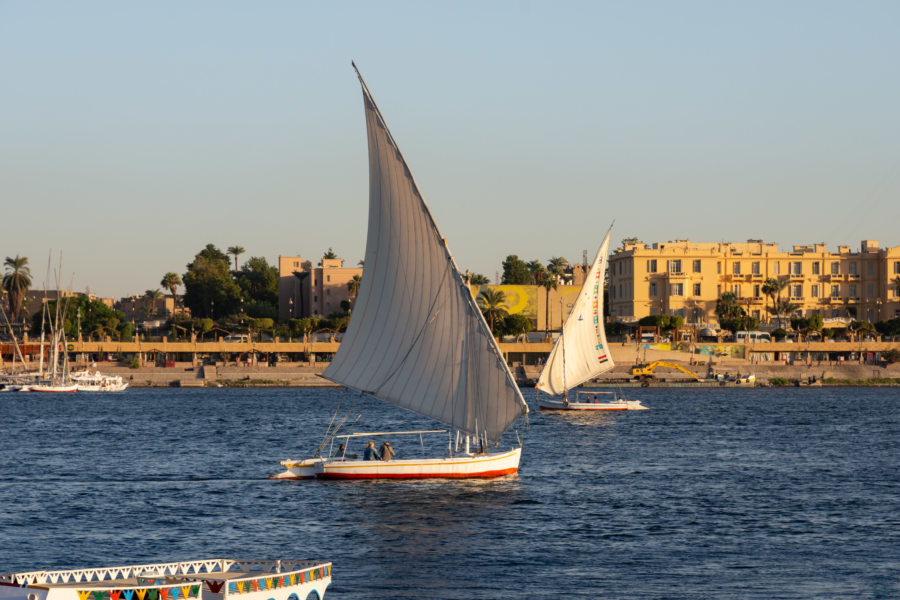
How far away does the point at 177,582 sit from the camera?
2236 centimetres

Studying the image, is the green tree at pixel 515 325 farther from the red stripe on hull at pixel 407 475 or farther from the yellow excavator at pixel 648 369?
the red stripe on hull at pixel 407 475

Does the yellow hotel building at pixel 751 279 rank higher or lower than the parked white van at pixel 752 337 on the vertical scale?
higher

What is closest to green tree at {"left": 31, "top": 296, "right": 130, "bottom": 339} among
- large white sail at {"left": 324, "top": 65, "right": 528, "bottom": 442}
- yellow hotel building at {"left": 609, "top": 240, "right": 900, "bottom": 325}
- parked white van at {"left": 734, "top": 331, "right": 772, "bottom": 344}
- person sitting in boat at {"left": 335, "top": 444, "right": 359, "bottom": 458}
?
yellow hotel building at {"left": 609, "top": 240, "right": 900, "bottom": 325}

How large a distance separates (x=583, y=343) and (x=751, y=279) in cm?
9522

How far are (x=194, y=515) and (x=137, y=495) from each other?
6.60 meters

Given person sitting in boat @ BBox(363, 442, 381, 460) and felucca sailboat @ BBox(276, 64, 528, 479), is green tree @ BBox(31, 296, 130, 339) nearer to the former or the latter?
person sitting in boat @ BBox(363, 442, 381, 460)

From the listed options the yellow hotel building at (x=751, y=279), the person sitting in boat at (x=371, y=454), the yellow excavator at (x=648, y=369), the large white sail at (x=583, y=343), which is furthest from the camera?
the yellow hotel building at (x=751, y=279)

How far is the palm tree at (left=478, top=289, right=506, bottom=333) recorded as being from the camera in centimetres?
18462

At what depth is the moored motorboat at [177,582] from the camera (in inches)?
820

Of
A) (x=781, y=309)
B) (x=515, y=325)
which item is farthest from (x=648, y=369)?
(x=781, y=309)

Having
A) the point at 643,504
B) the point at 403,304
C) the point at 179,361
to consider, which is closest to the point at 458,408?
the point at 403,304

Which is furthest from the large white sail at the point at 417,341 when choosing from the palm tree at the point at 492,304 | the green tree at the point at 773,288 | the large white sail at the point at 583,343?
the green tree at the point at 773,288

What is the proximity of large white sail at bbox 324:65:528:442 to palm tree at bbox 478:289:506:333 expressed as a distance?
450ft

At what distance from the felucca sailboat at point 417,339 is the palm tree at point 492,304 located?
137058 millimetres
